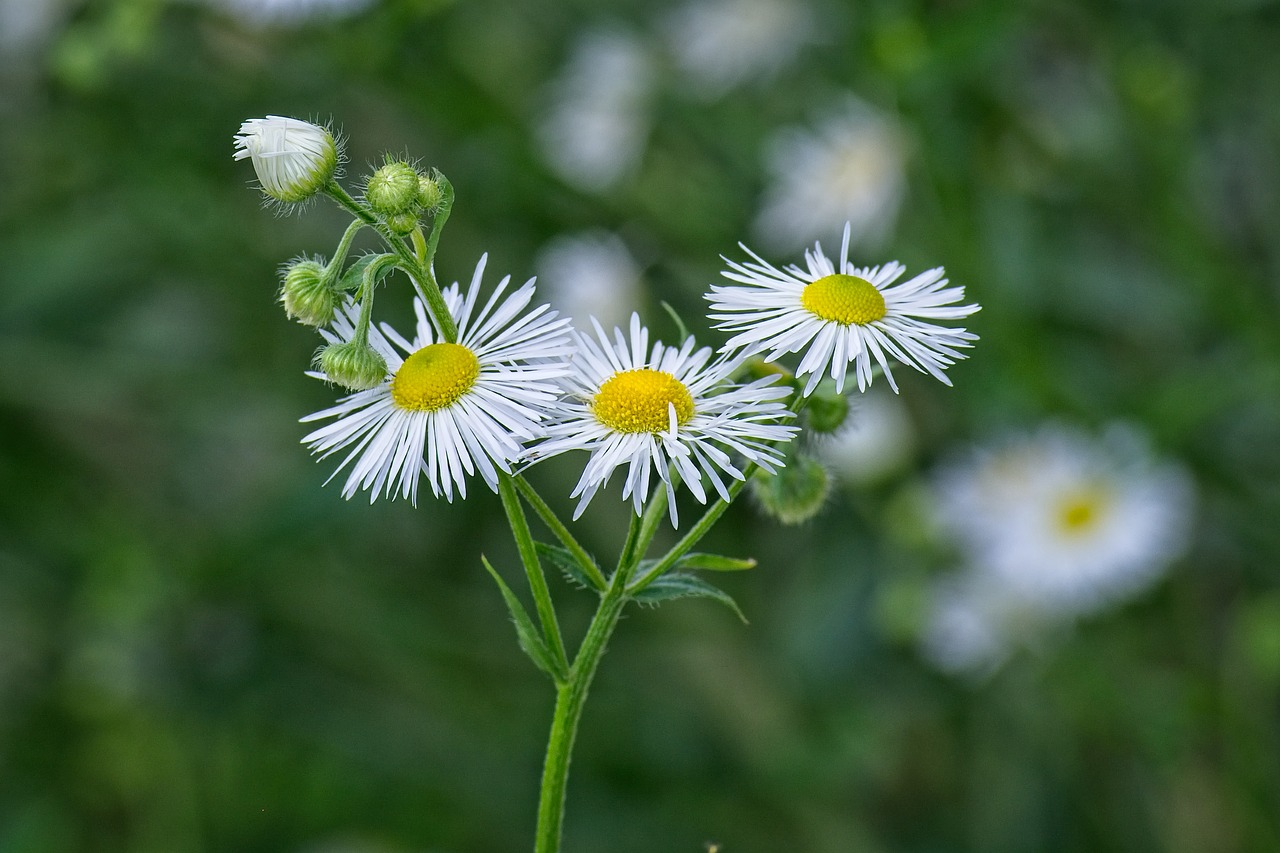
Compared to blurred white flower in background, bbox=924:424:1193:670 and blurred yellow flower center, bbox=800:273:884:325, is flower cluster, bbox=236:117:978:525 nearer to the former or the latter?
blurred yellow flower center, bbox=800:273:884:325

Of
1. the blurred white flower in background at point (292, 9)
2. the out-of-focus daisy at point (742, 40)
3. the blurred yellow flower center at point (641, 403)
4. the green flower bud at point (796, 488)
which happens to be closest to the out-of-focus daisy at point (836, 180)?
the out-of-focus daisy at point (742, 40)

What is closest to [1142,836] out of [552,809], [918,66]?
[918,66]

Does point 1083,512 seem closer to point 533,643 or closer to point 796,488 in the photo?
point 796,488

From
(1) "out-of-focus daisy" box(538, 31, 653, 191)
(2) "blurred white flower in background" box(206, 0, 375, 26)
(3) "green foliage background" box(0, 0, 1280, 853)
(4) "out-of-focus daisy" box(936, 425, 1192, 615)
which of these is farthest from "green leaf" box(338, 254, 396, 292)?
(1) "out-of-focus daisy" box(538, 31, 653, 191)

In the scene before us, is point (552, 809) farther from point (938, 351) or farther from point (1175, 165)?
point (1175, 165)

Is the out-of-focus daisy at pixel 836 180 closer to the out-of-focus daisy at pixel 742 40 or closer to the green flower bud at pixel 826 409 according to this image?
the out-of-focus daisy at pixel 742 40

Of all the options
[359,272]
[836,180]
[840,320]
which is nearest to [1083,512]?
[836,180]
